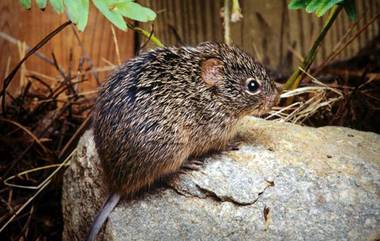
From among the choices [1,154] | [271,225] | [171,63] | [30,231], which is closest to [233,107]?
[171,63]

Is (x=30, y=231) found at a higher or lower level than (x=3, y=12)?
lower

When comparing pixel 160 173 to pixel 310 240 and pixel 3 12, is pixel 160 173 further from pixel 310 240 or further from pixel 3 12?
pixel 3 12

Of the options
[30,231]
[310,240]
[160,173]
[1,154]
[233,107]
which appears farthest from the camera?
[1,154]

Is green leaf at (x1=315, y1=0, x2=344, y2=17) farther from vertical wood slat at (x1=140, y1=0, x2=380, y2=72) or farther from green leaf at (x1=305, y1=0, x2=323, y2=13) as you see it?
vertical wood slat at (x1=140, y1=0, x2=380, y2=72)

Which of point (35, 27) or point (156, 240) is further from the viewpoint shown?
point (35, 27)

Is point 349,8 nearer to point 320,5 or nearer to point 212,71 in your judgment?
point 320,5

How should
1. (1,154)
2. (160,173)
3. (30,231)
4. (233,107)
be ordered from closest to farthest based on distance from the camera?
(160,173)
(233,107)
(30,231)
(1,154)

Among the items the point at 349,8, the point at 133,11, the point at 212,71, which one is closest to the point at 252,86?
the point at 212,71
